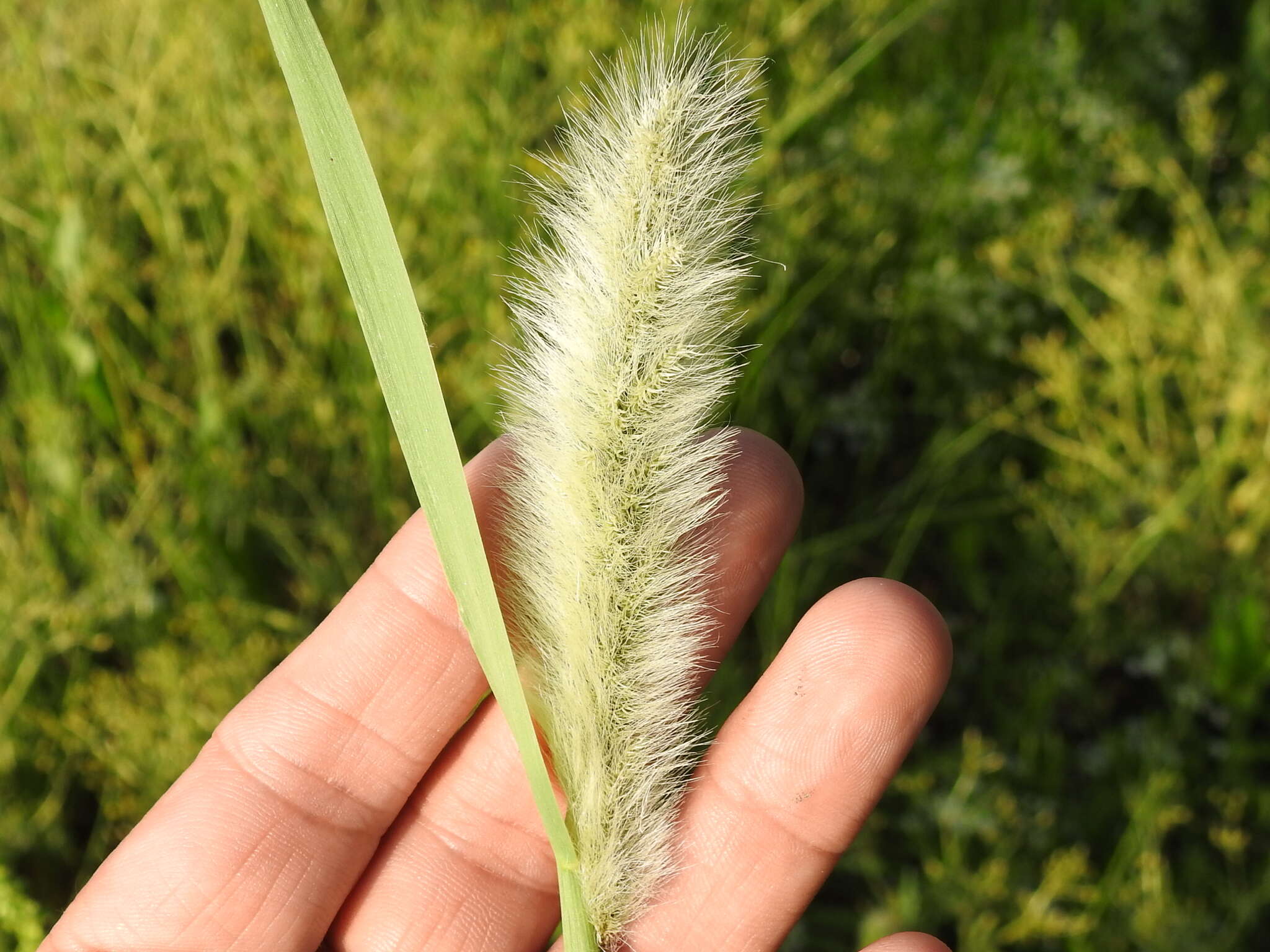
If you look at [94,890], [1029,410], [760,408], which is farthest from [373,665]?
[1029,410]

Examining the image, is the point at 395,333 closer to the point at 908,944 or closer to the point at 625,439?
the point at 625,439

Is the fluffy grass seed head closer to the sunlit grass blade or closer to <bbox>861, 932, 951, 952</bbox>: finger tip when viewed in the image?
the sunlit grass blade

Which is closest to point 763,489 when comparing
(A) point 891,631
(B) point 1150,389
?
(A) point 891,631

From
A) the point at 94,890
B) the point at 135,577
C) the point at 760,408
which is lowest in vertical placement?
the point at 760,408

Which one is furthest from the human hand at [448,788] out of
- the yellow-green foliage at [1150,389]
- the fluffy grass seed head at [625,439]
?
the yellow-green foliage at [1150,389]

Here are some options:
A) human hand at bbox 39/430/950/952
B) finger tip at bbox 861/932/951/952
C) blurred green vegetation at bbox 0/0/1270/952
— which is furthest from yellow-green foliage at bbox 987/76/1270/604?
finger tip at bbox 861/932/951/952

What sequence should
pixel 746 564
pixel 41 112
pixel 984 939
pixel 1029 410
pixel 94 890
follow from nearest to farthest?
1. pixel 94 890
2. pixel 746 564
3. pixel 984 939
4. pixel 41 112
5. pixel 1029 410

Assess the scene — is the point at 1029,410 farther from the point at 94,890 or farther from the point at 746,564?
the point at 94,890
